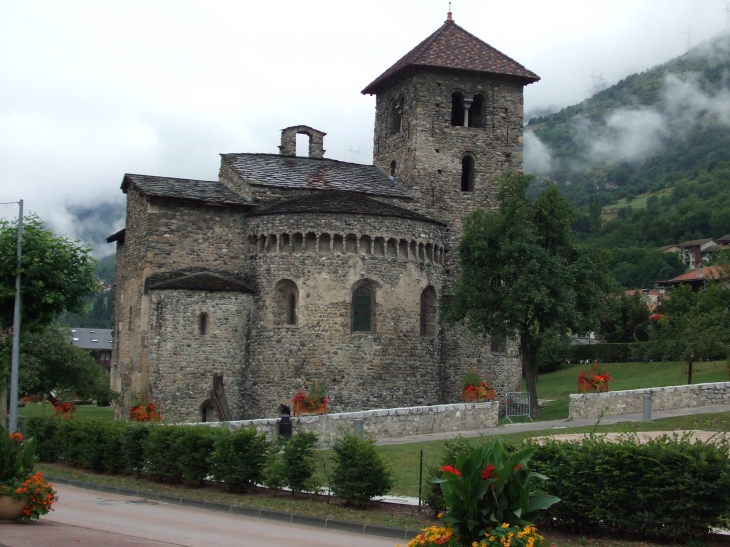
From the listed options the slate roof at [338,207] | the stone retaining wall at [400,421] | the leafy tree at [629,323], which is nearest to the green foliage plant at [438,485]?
the stone retaining wall at [400,421]

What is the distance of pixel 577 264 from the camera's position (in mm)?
36438

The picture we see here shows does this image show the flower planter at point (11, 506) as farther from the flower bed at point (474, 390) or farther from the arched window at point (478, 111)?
the arched window at point (478, 111)

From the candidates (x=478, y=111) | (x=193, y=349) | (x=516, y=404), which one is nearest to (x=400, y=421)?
(x=193, y=349)

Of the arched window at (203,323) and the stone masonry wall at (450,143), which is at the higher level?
the stone masonry wall at (450,143)

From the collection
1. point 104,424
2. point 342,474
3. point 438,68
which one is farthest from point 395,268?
point 342,474

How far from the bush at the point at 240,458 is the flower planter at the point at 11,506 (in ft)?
17.6

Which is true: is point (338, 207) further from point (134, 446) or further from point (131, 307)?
point (134, 446)

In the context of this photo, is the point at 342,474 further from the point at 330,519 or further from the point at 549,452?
the point at 549,452

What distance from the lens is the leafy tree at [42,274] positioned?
2761 centimetres

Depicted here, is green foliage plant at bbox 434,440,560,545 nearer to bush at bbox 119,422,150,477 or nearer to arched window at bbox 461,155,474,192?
bush at bbox 119,422,150,477

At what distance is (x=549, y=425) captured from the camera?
A: 31359 mm

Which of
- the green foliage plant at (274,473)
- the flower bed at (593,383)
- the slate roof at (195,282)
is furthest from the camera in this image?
the slate roof at (195,282)

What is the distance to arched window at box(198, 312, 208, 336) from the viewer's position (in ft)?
120

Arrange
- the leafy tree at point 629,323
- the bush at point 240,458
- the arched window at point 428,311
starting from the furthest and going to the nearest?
the leafy tree at point 629,323, the arched window at point 428,311, the bush at point 240,458
